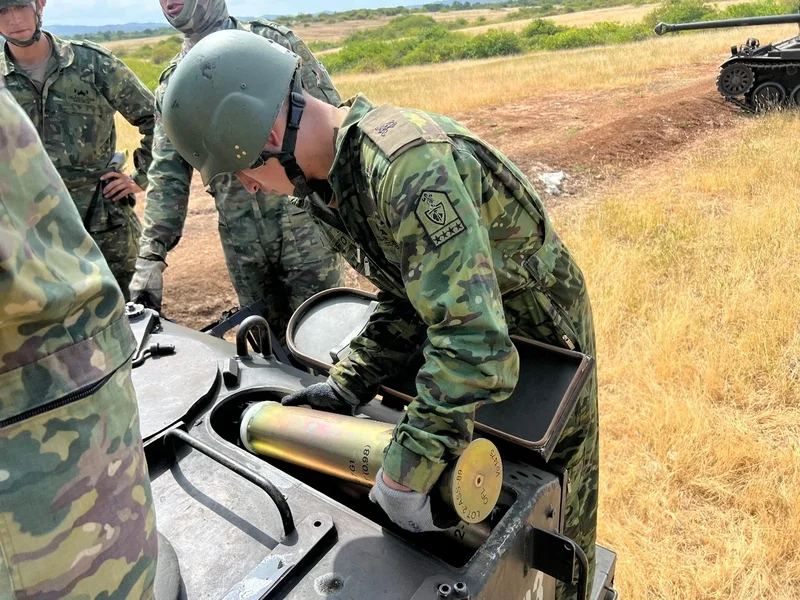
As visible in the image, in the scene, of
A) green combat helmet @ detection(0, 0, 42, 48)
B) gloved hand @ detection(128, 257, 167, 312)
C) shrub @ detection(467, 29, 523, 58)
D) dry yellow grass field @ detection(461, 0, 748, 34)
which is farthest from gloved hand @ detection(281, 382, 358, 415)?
dry yellow grass field @ detection(461, 0, 748, 34)

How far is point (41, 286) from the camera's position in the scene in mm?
925

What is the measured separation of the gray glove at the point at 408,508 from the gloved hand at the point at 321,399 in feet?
1.51

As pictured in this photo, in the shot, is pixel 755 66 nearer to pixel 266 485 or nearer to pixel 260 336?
pixel 260 336

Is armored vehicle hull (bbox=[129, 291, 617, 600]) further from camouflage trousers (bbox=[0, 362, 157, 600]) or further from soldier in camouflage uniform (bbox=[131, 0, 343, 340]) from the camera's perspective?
soldier in camouflage uniform (bbox=[131, 0, 343, 340])

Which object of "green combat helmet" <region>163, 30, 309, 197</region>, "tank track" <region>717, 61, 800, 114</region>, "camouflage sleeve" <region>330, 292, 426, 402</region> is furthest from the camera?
"tank track" <region>717, 61, 800, 114</region>

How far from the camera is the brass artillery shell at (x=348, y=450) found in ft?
5.22

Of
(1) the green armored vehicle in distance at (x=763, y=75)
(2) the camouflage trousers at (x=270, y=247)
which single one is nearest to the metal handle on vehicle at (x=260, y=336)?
(2) the camouflage trousers at (x=270, y=247)

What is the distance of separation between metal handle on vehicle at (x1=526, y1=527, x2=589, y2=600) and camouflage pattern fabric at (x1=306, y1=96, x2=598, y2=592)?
0.33m

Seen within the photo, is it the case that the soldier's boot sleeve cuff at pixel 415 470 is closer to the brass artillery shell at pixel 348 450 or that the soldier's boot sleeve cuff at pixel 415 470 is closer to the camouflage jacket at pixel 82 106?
the brass artillery shell at pixel 348 450

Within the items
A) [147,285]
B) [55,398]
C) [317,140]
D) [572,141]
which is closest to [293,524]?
[55,398]

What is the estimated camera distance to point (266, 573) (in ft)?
4.83

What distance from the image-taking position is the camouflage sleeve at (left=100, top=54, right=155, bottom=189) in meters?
4.21

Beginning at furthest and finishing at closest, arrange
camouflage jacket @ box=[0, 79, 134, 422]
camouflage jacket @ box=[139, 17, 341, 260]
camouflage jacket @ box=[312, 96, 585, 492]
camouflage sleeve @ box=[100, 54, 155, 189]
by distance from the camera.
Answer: camouflage sleeve @ box=[100, 54, 155, 189], camouflage jacket @ box=[139, 17, 341, 260], camouflage jacket @ box=[312, 96, 585, 492], camouflage jacket @ box=[0, 79, 134, 422]

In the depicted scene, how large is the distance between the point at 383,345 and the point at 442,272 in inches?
27.9
